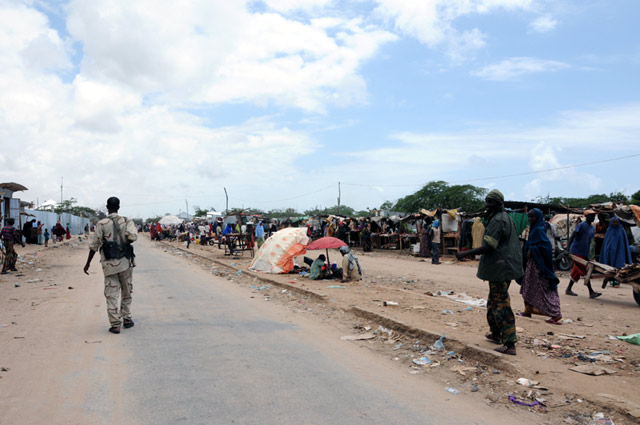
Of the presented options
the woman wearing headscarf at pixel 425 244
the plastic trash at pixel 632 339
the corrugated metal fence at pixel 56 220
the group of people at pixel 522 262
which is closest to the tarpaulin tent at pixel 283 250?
the group of people at pixel 522 262

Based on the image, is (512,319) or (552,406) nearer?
(552,406)

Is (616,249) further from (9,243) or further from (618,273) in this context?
(9,243)

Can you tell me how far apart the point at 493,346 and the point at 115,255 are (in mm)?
5358

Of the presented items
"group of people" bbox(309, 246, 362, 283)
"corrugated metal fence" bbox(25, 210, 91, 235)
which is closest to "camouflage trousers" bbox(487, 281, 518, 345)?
"group of people" bbox(309, 246, 362, 283)

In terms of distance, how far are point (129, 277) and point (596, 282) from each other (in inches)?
498

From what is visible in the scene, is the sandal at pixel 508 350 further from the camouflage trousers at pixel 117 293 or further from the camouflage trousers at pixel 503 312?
the camouflage trousers at pixel 117 293

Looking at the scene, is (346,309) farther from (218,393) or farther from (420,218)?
(420,218)

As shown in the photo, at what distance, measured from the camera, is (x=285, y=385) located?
4.44 m

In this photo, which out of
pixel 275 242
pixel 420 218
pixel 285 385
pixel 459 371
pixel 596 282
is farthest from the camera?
pixel 420 218

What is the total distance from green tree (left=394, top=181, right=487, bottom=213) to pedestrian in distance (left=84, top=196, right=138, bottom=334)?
38.1 metres

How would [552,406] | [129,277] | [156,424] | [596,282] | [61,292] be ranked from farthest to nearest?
1. [596,282]
2. [61,292]
3. [129,277]
4. [552,406]
5. [156,424]

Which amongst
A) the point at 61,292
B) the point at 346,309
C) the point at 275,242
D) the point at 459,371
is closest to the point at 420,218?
the point at 275,242

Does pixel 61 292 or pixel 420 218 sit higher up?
pixel 420 218

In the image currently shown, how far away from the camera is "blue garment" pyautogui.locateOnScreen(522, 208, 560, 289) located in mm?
7102
